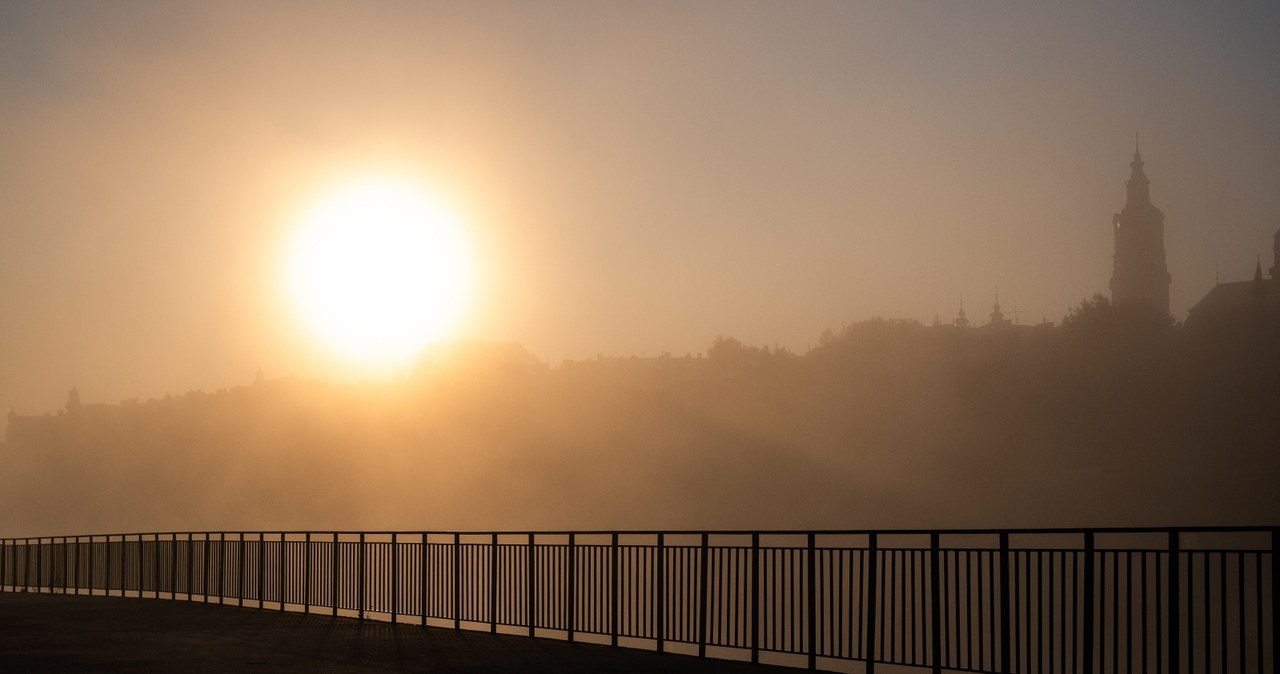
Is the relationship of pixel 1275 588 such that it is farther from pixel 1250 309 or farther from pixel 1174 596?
pixel 1250 309

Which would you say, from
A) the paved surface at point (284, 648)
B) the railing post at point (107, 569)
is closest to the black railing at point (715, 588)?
the railing post at point (107, 569)

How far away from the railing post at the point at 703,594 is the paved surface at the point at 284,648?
0.96 ft

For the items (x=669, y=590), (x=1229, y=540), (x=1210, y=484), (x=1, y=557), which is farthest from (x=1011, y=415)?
(x=669, y=590)

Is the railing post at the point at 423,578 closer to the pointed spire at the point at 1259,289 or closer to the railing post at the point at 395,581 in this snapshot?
the railing post at the point at 395,581

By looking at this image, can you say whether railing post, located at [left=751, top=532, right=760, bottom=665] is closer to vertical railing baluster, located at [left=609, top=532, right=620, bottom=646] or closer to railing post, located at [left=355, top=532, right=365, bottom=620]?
vertical railing baluster, located at [left=609, top=532, right=620, bottom=646]

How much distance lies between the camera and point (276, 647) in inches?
679

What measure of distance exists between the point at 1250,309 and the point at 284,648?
144 m

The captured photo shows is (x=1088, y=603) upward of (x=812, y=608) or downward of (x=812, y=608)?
upward

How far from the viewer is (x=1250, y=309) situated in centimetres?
14525

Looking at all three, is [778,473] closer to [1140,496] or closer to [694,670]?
[1140,496]

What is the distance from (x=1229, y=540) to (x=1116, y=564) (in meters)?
92.6

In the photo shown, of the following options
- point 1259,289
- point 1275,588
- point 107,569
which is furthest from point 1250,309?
point 1275,588

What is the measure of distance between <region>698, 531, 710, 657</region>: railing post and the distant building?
5481 inches

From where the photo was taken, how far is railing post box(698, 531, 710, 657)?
1632 cm
